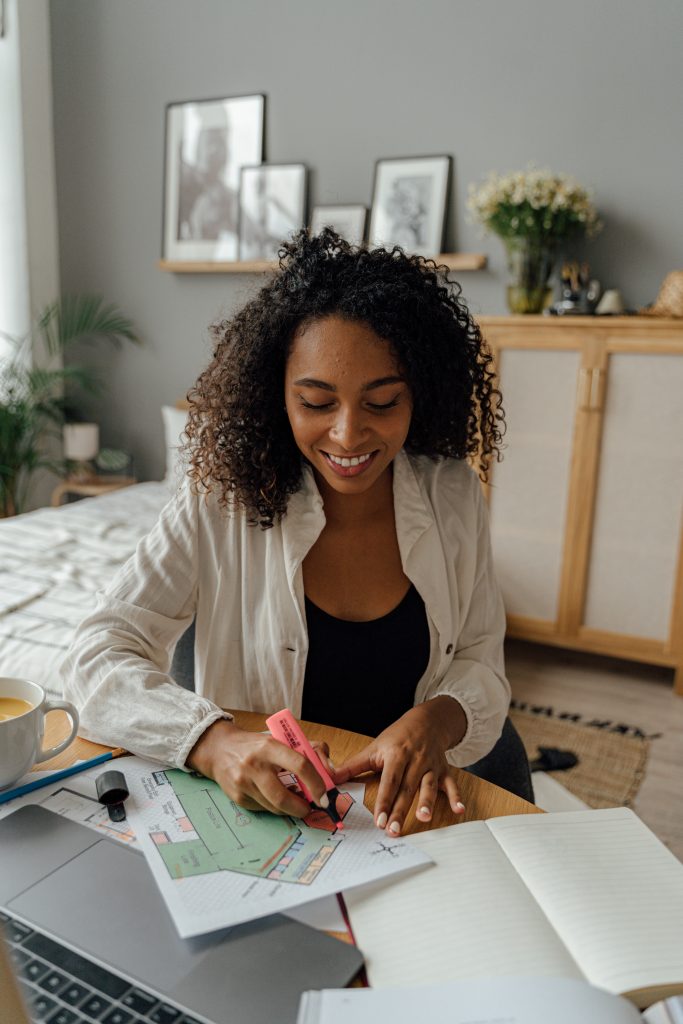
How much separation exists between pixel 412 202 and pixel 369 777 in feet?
9.61

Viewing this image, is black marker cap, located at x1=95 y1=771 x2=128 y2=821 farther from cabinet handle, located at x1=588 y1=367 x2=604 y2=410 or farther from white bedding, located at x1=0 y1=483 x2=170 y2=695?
cabinet handle, located at x1=588 y1=367 x2=604 y2=410

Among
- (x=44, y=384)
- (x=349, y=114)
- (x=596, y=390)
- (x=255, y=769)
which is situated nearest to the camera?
(x=255, y=769)

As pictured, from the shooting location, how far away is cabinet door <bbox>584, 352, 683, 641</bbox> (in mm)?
2707

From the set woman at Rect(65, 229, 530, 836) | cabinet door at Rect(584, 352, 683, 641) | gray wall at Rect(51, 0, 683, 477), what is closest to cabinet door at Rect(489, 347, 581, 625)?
cabinet door at Rect(584, 352, 683, 641)

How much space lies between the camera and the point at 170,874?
2.36 ft

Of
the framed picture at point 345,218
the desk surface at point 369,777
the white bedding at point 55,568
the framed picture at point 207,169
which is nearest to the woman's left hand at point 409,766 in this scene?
the desk surface at point 369,777

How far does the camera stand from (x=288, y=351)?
115 cm

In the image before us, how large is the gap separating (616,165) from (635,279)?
0.42 m

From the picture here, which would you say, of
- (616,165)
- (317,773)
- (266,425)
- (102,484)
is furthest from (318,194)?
(317,773)

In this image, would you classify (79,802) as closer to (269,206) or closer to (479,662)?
(479,662)

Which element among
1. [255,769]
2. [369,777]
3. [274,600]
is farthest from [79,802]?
[274,600]

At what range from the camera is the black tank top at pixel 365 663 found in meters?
1.21

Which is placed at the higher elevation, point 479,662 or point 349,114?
point 349,114

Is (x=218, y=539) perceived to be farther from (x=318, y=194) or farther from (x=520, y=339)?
(x=318, y=194)
